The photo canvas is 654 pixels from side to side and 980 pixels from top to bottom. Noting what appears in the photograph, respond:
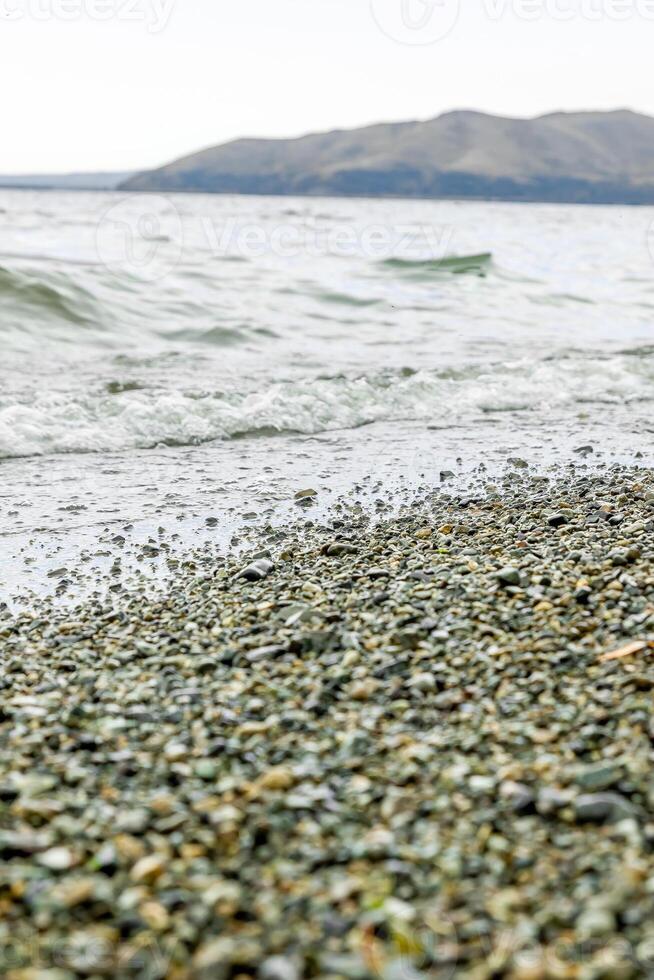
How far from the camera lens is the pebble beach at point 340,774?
106 inches

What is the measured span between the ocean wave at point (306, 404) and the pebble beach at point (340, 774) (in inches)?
197

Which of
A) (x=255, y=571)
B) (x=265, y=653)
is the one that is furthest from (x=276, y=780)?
(x=255, y=571)

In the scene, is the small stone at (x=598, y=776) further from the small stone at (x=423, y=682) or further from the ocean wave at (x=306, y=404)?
the ocean wave at (x=306, y=404)

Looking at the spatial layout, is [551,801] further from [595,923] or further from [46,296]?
[46,296]

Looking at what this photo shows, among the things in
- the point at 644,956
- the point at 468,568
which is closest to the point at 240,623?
the point at 468,568

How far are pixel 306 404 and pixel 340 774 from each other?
8976 millimetres

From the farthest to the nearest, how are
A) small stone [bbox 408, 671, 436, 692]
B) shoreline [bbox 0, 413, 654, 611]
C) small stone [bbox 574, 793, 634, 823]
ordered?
shoreline [bbox 0, 413, 654, 611] → small stone [bbox 408, 671, 436, 692] → small stone [bbox 574, 793, 634, 823]

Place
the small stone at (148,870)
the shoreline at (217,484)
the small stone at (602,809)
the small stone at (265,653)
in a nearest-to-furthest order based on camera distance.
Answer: the small stone at (148,870), the small stone at (602,809), the small stone at (265,653), the shoreline at (217,484)

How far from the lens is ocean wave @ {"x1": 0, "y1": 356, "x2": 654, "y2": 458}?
10.7 meters

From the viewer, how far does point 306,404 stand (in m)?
12.2

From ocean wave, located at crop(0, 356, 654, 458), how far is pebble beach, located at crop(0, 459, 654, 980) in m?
A: 5.00

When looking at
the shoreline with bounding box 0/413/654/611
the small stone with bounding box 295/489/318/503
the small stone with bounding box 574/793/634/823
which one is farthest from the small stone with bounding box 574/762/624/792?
the small stone with bounding box 295/489/318/503

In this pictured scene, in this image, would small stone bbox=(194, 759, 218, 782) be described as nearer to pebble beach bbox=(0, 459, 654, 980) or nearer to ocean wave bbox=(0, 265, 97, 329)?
pebble beach bbox=(0, 459, 654, 980)

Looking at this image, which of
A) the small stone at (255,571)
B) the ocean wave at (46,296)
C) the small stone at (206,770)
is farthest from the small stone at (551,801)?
the ocean wave at (46,296)
